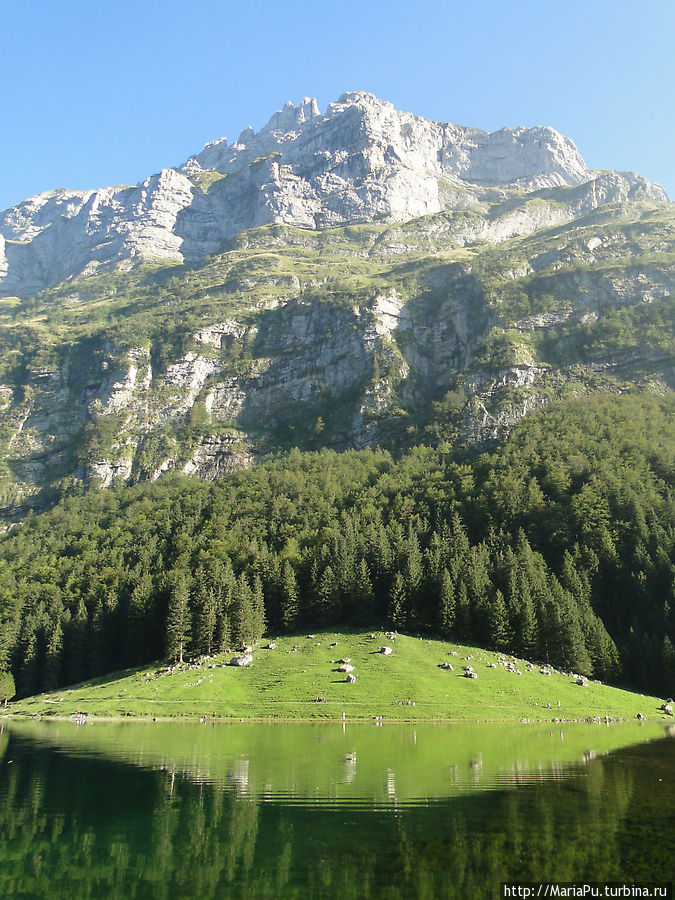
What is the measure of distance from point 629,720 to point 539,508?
67343mm

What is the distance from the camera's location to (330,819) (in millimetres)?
26984

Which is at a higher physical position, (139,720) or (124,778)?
(124,778)

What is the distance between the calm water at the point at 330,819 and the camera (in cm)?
2016

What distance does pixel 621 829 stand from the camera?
24500 mm

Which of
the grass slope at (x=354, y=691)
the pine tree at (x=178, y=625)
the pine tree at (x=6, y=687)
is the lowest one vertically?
the pine tree at (x=6, y=687)

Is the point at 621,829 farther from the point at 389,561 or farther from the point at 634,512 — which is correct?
the point at 634,512

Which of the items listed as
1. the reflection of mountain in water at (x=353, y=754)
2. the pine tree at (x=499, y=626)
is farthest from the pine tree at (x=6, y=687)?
the pine tree at (x=499, y=626)

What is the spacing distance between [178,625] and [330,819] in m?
83.2

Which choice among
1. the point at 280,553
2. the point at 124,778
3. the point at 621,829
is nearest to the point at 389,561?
the point at 280,553

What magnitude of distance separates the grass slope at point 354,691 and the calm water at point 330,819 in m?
24.9

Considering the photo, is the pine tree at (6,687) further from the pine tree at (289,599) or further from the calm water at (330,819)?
the calm water at (330,819)

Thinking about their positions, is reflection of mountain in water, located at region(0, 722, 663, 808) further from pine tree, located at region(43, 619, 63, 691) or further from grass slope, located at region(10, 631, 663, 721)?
pine tree, located at region(43, 619, 63, 691)

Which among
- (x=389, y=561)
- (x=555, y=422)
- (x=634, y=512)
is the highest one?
(x=555, y=422)

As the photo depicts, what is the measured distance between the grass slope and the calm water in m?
24.9
